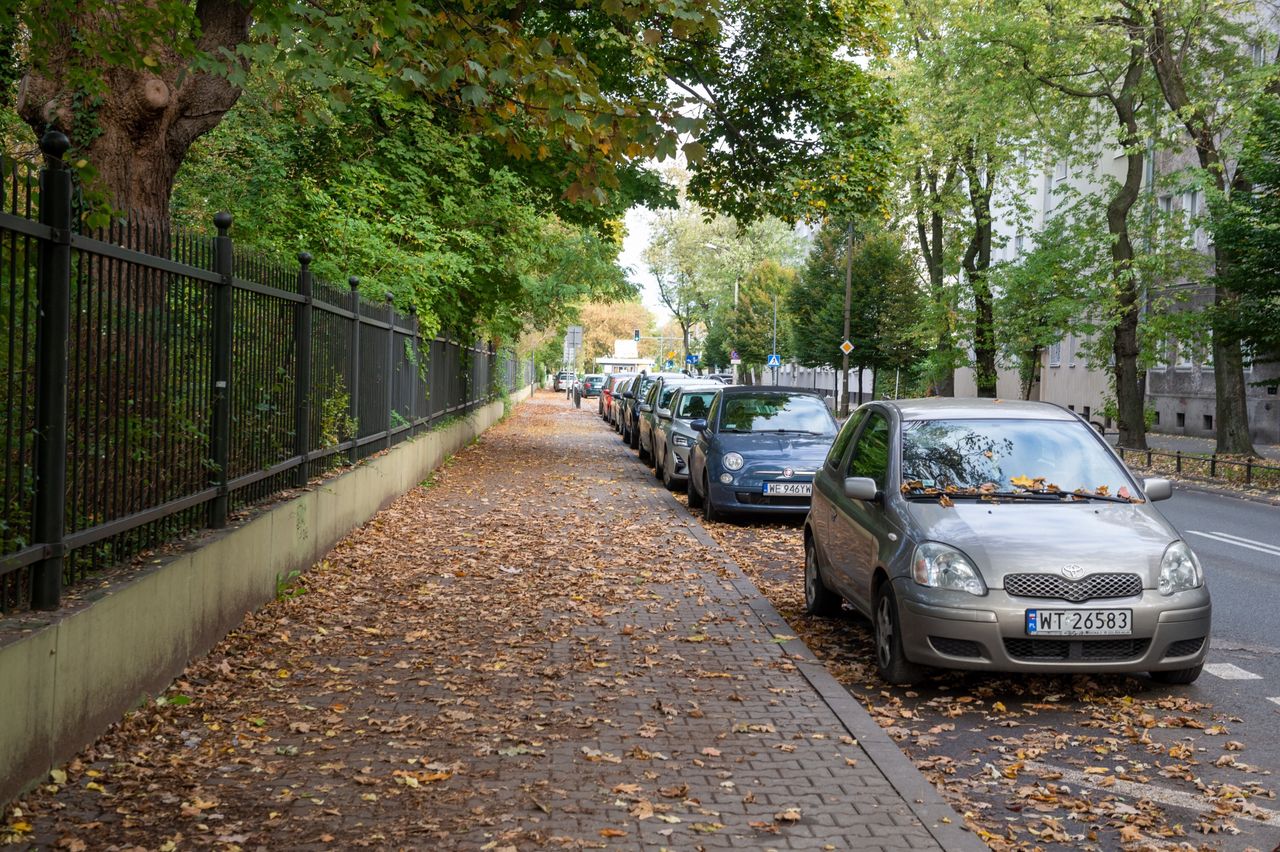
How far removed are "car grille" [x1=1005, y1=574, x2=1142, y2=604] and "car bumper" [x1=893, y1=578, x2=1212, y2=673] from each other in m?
0.03

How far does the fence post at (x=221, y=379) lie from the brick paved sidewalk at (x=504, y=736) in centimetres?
87

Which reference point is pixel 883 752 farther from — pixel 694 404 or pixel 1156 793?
pixel 694 404

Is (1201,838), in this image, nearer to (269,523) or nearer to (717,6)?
(717,6)

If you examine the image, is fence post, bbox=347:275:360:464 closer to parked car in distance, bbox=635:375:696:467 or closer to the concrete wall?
the concrete wall

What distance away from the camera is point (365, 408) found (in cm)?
1398

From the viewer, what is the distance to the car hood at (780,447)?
14938 millimetres

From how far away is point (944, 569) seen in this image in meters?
6.89

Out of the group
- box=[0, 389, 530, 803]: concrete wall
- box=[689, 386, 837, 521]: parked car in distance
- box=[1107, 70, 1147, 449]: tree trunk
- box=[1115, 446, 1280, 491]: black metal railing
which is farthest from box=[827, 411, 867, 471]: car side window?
box=[1107, 70, 1147, 449]: tree trunk

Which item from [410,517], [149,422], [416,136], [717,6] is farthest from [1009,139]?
[149,422]

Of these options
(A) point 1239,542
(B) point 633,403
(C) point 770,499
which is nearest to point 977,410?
(C) point 770,499

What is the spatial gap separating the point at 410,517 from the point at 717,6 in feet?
27.9

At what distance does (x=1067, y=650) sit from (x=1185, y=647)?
0.70 meters

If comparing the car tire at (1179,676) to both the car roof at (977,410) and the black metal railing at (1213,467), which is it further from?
the black metal railing at (1213,467)

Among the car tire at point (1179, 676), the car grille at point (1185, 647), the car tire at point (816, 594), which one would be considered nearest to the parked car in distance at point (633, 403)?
the car tire at point (816, 594)
